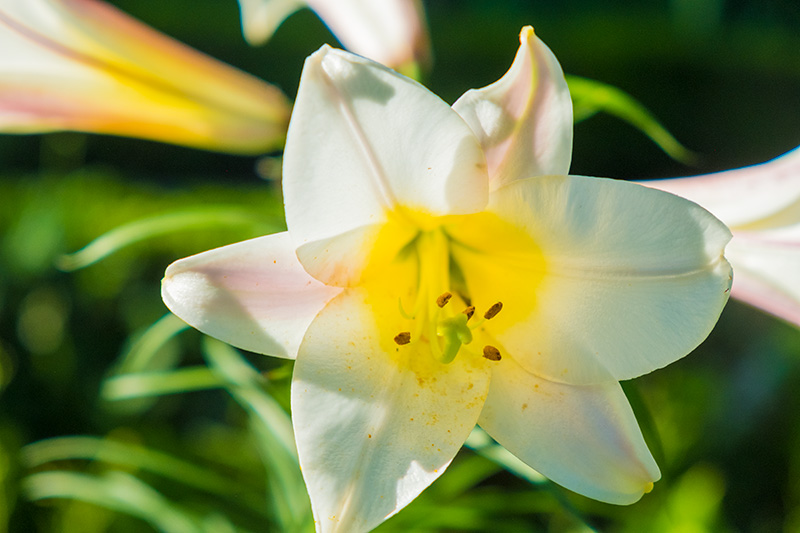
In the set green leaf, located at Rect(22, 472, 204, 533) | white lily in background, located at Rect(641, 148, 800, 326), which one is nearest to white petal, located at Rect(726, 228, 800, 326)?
white lily in background, located at Rect(641, 148, 800, 326)

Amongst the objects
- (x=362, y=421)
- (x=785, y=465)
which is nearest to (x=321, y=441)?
(x=362, y=421)

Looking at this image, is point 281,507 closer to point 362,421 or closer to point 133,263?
point 362,421

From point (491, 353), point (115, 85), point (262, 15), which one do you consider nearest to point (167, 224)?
point (115, 85)

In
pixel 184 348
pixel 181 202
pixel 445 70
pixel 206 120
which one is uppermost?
pixel 206 120

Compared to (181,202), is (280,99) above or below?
above

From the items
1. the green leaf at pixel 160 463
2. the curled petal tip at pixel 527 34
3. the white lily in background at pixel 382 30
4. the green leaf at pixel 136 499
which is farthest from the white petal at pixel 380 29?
the green leaf at pixel 136 499

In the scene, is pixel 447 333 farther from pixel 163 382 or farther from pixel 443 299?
Result: pixel 163 382

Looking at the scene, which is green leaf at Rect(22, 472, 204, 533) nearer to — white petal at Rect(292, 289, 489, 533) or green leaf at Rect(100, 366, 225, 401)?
green leaf at Rect(100, 366, 225, 401)
